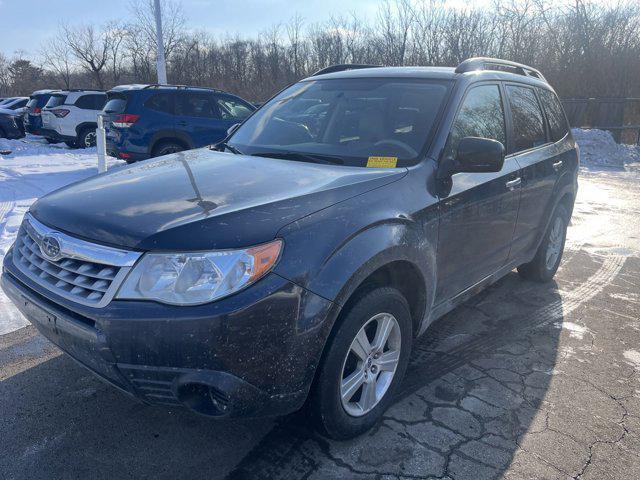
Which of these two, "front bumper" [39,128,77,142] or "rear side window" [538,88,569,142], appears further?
"front bumper" [39,128,77,142]

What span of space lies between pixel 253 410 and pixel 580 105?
2093 cm

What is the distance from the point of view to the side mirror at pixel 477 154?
2.86 m

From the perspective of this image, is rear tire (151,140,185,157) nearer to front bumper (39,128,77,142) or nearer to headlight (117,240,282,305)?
front bumper (39,128,77,142)

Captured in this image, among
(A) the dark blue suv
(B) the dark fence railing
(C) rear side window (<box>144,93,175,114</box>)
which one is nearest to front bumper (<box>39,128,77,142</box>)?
(A) the dark blue suv

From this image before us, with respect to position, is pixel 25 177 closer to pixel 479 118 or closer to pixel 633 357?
pixel 479 118

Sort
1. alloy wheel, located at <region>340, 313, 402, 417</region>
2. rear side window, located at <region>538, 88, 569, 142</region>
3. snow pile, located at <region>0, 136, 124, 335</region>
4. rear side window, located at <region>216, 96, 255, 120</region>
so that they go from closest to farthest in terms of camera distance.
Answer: alloy wheel, located at <region>340, 313, 402, 417</region> < rear side window, located at <region>538, 88, 569, 142</region> < snow pile, located at <region>0, 136, 124, 335</region> < rear side window, located at <region>216, 96, 255, 120</region>

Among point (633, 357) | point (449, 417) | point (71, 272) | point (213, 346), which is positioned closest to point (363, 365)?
point (449, 417)

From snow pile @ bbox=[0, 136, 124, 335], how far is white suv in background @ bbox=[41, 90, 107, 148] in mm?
509

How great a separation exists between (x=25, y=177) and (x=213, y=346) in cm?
923

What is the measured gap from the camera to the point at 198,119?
10.5 metres

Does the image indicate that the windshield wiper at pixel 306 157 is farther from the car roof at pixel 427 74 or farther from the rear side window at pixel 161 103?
the rear side window at pixel 161 103

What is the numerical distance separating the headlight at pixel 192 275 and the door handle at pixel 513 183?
7.25ft

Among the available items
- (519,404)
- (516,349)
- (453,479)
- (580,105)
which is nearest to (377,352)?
(453,479)

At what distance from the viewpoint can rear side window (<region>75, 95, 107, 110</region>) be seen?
51.4 feet
